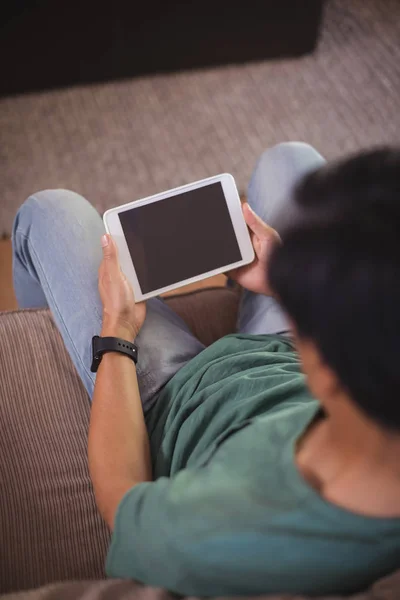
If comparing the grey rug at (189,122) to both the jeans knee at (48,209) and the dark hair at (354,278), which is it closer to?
the jeans knee at (48,209)

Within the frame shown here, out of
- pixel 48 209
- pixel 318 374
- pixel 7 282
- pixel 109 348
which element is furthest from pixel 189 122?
pixel 318 374

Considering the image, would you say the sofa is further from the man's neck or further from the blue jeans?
the man's neck

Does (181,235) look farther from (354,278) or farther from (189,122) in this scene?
(189,122)

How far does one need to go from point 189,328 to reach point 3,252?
70 centimetres

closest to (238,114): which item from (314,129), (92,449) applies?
(314,129)

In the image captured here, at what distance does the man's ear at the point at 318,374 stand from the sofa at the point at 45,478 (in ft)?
0.89

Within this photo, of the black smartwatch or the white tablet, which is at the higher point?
the white tablet

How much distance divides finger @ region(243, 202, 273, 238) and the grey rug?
76 cm

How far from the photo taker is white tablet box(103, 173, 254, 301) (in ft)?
3.04

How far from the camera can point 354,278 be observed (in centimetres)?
43

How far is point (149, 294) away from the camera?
37.1 inches

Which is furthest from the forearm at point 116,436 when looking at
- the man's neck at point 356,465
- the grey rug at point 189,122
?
the grey rug at point 189,122

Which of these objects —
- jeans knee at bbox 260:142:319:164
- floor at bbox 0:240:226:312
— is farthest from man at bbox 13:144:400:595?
floor at bbox 0:240:226:312

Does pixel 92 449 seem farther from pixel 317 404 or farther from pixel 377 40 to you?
pixel 377 40
